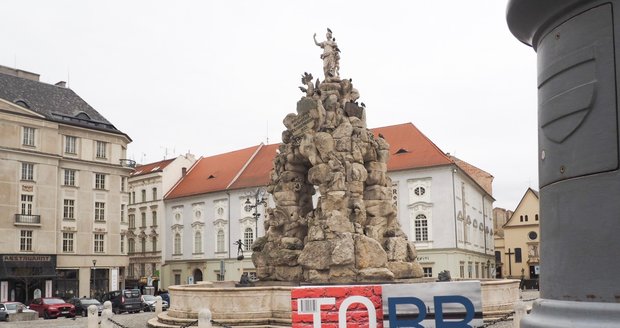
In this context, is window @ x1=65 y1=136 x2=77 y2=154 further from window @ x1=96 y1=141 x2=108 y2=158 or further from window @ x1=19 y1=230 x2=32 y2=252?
window @ x1=19 y1=230 x2=32 y2=252

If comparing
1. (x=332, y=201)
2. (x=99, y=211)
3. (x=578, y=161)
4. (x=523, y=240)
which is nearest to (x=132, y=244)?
(x=99, y=211)

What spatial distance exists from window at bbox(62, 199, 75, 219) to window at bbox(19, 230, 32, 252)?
3196 millimetres

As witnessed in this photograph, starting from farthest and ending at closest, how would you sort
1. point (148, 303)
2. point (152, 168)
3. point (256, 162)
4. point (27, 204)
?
point (152, 168) → point (256, 162) → point (27, 204) → point (148, 303)

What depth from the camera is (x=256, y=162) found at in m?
59.5

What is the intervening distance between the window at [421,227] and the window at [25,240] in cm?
2625

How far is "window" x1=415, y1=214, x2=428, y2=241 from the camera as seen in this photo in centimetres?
4681

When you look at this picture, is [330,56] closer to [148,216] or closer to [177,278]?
[177,278]

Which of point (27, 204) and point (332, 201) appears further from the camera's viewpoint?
point (27, 204)

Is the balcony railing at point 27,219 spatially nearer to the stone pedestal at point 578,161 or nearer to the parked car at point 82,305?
the parked car at point 82,305

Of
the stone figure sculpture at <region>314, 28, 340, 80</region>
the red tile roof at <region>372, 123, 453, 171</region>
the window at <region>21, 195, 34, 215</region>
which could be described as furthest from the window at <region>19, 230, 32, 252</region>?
the stone figure sculpture at <region>314, 28, 340, 80</region>

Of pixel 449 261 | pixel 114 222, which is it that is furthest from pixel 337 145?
pixel 114 222

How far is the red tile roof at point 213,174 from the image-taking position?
2330 inches

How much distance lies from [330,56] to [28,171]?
3294 cm

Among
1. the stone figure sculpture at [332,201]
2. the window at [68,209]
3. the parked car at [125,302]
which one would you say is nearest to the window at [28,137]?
the window at [68,209]
